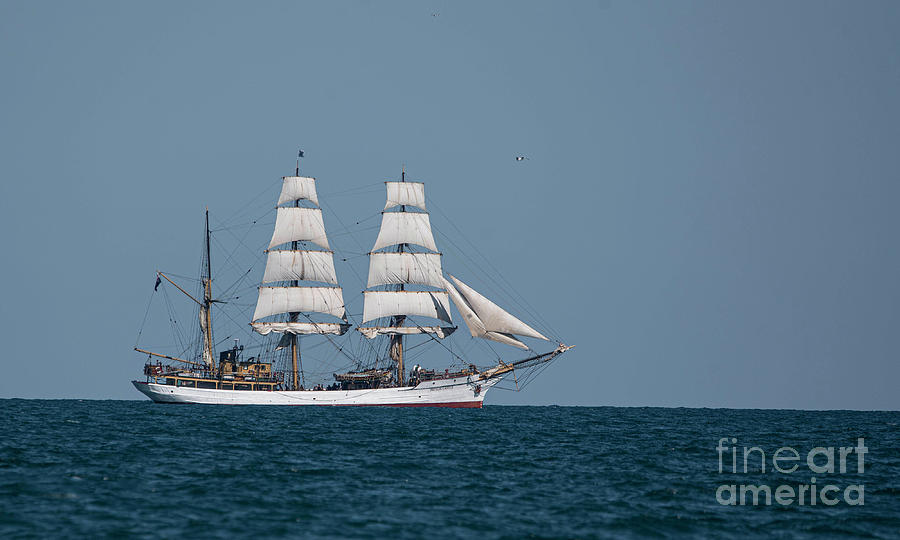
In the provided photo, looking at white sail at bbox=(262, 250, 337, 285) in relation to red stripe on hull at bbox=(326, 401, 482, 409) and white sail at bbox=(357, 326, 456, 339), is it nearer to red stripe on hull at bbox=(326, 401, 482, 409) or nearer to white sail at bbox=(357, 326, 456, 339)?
white sail at bbox=(357, 326, 456, 339)

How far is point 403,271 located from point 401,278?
0.99 m

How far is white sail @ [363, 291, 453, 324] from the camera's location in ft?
419

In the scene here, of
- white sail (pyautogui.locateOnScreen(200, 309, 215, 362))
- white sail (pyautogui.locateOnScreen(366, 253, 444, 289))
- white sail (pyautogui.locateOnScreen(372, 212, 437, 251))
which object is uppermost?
white sail (pyautogui.locateOnScreen(372, 212, 437, 251))

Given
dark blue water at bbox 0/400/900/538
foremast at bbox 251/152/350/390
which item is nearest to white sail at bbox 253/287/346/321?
foremast at bbox 251/152/350/390

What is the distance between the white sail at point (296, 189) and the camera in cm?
12950

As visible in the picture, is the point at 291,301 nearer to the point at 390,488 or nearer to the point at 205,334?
the point at 205,334

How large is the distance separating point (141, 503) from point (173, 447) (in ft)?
58.4

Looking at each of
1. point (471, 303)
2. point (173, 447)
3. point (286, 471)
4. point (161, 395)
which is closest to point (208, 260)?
point (161, 395)

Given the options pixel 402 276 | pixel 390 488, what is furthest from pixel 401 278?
pixel 390 488

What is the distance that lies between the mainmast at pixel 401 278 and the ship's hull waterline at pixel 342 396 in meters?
8.80

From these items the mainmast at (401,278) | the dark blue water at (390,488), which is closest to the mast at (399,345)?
the mainmast at (401,278)

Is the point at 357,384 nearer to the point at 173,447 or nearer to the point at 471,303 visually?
the point at 471,303

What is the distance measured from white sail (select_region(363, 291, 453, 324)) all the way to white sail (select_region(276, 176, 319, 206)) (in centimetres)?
1576

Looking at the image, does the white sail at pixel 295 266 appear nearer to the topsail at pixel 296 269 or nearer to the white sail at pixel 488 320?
the topsail at pixel 296 269
